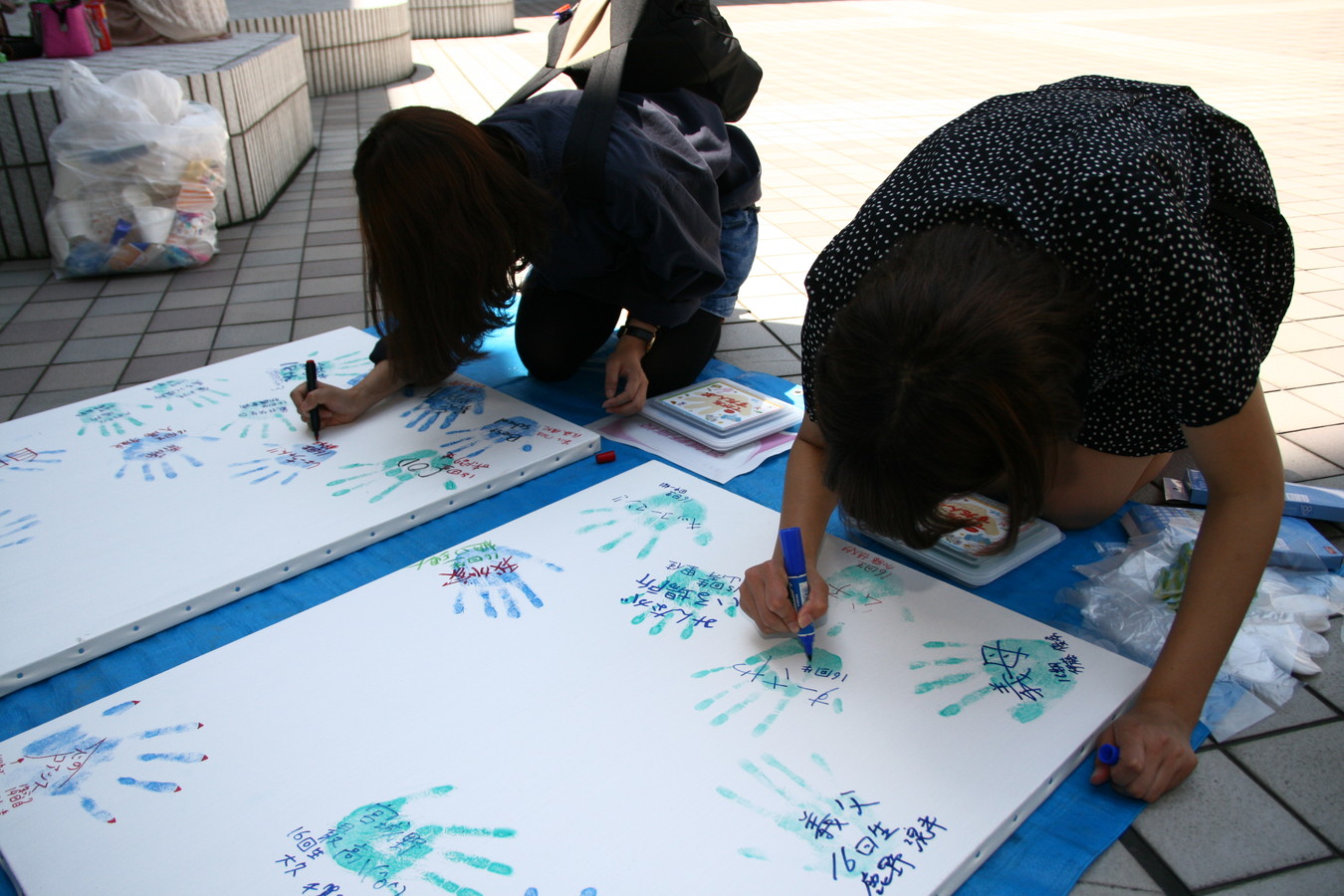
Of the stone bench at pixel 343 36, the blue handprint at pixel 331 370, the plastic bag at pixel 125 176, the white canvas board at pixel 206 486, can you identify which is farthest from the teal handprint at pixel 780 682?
the stone bench at pixel 343 36

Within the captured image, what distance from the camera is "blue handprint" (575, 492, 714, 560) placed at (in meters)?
1.36

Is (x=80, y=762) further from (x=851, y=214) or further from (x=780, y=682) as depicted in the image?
(x=851, y=214)

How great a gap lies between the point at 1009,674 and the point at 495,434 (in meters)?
0.99

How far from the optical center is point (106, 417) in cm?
174

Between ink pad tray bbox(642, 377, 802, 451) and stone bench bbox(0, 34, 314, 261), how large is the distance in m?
2.29

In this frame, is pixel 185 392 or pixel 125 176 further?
pixel 125 176

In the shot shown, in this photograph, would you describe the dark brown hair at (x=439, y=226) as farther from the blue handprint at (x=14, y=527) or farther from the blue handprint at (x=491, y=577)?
the blue handprint at (x=14, y=527)

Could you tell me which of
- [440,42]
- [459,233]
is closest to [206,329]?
[459,233]

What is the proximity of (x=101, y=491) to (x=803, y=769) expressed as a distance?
122 cm

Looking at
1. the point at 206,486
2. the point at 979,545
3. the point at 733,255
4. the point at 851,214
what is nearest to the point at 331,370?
the point at 206,486

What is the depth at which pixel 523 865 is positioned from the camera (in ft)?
2.80

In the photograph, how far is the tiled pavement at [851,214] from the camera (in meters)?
0.99

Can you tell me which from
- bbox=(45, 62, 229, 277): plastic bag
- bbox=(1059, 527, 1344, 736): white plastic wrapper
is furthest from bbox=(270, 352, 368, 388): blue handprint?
bbox=(1059, 527, 1344, 736): white plastic wrapper

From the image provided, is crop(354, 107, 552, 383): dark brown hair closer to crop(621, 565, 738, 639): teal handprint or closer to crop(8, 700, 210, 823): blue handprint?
crop(621, 565, 738, 639): teal handprint
